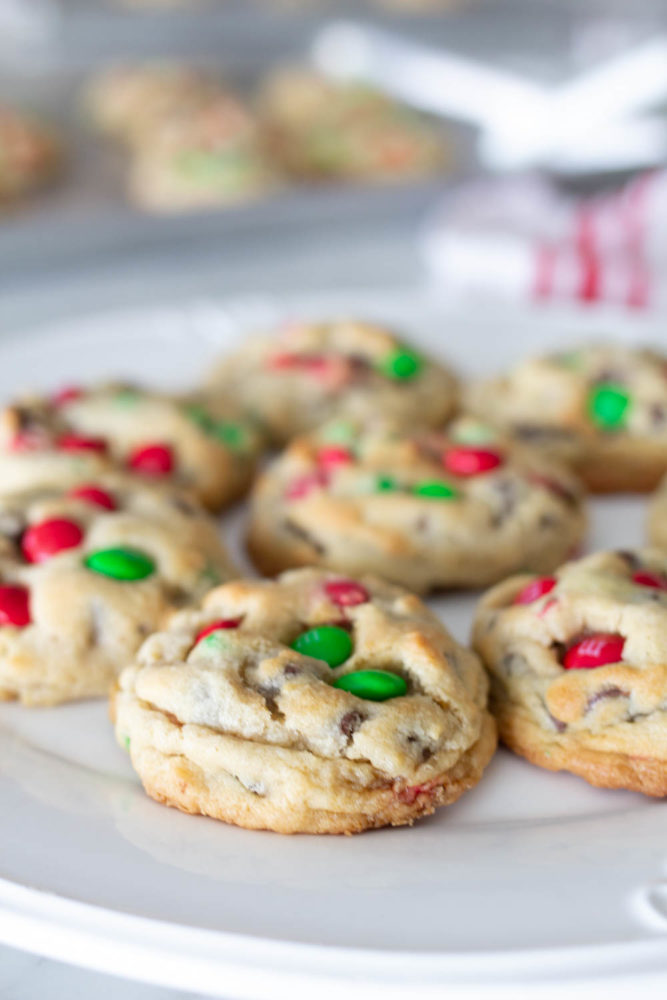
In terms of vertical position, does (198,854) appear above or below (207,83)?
below

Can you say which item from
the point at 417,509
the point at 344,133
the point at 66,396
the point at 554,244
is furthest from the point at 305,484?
the point at 344,133

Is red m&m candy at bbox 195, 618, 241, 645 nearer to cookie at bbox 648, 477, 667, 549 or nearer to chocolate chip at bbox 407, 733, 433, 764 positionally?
chocolate chip at bbox 407, 733, 433, 764

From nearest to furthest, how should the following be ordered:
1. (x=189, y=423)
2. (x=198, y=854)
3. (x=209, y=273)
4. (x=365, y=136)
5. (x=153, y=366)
→ (x=198, y=854), (x=189, y=423), (x=153, y=366), (x=209, y=273), (x=365, y=136)

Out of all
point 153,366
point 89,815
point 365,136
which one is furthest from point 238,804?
point 365,136

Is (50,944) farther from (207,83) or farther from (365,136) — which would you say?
(207,83)

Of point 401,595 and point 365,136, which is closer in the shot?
point 401,595

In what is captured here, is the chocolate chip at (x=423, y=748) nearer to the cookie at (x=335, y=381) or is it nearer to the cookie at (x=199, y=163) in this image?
the cookie at (x=335, y=381)

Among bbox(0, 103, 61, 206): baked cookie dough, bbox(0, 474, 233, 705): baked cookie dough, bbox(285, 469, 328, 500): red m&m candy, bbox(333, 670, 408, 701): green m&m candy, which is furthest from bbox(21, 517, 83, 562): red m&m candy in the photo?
bbox(0, 103, 61, 206): baked cookie dough

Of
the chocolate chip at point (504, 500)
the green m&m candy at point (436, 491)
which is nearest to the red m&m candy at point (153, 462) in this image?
the green m&m candy at point (436, 491)
